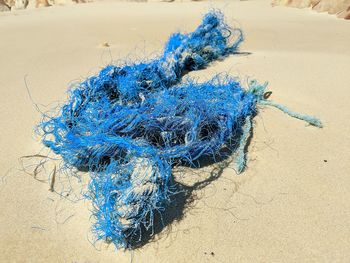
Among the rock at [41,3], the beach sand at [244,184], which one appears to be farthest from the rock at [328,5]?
the rock at [41,3]

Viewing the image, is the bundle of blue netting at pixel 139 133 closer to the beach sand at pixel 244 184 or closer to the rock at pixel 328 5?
the beach sand at pixel 244 184

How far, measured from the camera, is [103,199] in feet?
4.70

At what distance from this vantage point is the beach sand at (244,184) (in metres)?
1.37

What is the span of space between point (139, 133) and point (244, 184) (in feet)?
1.67

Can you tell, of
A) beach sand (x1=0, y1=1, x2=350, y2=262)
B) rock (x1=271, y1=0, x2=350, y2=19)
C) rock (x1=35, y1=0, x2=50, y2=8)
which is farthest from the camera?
rock (x1=35, y1=0, x2=50, y2=8)

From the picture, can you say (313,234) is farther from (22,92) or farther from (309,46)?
(309,46)

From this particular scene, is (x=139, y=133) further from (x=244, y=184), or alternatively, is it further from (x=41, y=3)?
(x=41, y=3)

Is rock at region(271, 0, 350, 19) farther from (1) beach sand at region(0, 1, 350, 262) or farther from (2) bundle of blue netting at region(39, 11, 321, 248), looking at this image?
(2) bundle of blue netting at region(39, 11, 321, 248)

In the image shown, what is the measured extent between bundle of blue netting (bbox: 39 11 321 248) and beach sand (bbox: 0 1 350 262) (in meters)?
0.09

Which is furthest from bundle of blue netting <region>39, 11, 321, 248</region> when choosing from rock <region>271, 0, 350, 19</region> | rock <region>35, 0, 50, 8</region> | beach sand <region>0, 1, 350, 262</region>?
rock <region>35, 0, 50, 8</region>

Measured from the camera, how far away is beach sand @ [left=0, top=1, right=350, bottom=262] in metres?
1.37

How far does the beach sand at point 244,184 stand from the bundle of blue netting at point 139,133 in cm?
9

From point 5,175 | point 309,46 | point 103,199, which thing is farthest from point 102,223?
point 309,46

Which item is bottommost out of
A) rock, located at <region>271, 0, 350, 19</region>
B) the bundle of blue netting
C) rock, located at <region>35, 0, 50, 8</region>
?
rock, located at <region>35, 0, 50, 8</region>
